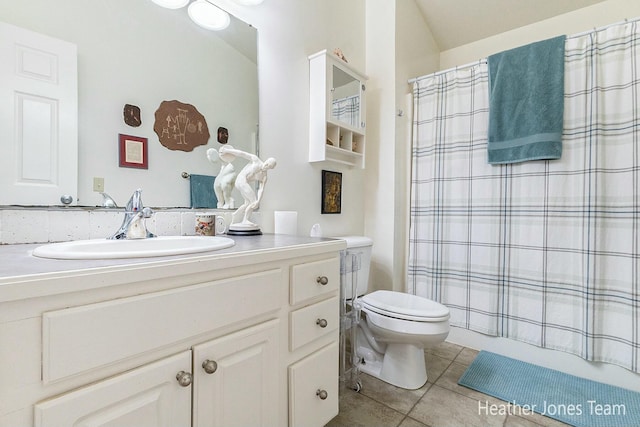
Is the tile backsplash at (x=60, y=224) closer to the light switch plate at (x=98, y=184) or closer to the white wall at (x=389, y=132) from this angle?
the light switch plate at (x=98, y=184)

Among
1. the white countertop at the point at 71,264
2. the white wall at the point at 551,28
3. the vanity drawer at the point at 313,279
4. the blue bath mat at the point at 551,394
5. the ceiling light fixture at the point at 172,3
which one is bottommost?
the blue bath mat at the point at 551,394

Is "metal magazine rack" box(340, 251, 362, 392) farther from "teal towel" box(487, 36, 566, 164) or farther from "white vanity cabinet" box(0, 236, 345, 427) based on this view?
"teal towel" box(487, 36, 566, 164)

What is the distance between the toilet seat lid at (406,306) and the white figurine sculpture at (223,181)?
89cm

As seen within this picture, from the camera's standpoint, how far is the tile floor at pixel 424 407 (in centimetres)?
127

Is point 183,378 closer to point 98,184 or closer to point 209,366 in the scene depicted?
point 209,366

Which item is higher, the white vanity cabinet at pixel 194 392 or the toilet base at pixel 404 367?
the white vanity cabinet at pixel 194 392

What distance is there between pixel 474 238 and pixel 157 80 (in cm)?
197

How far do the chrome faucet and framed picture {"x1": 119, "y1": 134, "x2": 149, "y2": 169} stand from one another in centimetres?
16

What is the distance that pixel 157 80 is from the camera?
1122 millimetres

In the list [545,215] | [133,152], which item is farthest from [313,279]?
[545,215]

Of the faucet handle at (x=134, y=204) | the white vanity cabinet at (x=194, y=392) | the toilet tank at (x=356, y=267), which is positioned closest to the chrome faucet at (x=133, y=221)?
the faucet handle at (x=134, y=204)

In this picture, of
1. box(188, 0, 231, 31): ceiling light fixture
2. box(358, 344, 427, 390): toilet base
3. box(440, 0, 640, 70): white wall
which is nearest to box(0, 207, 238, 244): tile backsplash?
box(188, 0, 231, 31): ceiling light fixture

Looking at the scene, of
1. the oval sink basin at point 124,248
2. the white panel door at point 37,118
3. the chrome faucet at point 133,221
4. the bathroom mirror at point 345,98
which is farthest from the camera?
the bathroom mirror at point 345,98

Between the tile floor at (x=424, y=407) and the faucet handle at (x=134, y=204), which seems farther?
the tile floor at (x=424, y=407)
